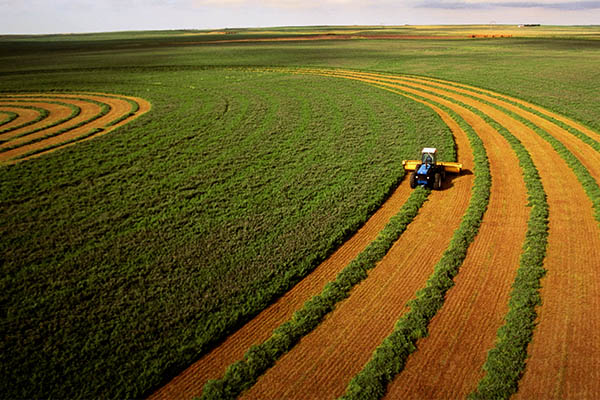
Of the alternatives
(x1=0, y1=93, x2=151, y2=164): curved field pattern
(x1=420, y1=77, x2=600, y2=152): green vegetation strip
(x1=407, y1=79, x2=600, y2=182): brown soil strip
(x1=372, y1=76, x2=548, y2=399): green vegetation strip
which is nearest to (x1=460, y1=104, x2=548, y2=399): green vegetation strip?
(x1=372, y1=76, x2=548, y2=399): green vegetation strip

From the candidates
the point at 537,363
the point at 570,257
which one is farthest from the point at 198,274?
the point at 570,257

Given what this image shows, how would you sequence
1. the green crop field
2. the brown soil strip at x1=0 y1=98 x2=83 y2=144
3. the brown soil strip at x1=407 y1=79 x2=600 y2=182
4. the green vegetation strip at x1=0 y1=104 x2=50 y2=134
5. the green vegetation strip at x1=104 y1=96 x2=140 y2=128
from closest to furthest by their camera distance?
the green crop field, the brown soil strip at x1=407 y1=79 x2=600 y2=182, the brown soil strip at x1=0 y1=98 x2=83 y2=144, the green vegetation strip at x1=0 y1=104 x2=50 y2=134, the green vegetation strip at x1=104 y1=96 x2=140 y2=128

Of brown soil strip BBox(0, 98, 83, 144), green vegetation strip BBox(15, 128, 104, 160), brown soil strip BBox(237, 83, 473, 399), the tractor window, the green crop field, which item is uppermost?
brown soil strip BBox(0, 98, 83, 144)

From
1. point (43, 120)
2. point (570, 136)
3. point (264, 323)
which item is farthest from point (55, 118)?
point (570, 136)

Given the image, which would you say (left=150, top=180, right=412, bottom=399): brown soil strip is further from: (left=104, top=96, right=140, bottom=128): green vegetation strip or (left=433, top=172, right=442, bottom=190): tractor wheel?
(left=104, top=96, right=140, bottom=128): green vegetation strip

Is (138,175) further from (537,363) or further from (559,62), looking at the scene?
(559,62)

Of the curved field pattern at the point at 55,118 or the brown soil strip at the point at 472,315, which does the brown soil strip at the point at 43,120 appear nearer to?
the curved field pattern at the point at 55,118

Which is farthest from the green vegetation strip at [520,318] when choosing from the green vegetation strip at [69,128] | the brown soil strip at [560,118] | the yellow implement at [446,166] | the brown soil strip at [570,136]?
the green vegetation strip at [69,128]
